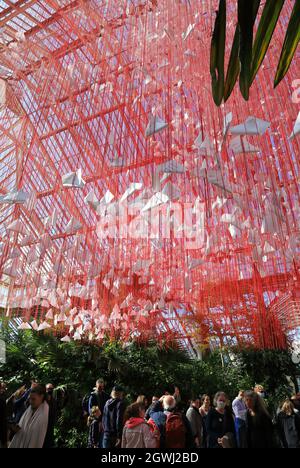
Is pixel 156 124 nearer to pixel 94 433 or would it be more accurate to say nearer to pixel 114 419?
pixel 114 419

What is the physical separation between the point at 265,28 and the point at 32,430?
106 inches

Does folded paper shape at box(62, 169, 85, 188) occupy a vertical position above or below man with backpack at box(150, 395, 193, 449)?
above

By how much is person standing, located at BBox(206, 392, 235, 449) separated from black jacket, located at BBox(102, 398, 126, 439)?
957 millimetres

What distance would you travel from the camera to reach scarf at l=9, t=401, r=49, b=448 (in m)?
2.43

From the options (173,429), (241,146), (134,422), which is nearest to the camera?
(241,146)

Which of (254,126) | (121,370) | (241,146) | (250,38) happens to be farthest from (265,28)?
(121,370)

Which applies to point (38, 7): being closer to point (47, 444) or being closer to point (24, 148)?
point (24, 148)

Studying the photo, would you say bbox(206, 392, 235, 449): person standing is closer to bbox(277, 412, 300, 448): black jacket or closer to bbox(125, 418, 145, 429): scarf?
bbox(277, 412, 300, 448): black jacket

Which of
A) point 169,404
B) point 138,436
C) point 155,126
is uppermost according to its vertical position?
point 155,126

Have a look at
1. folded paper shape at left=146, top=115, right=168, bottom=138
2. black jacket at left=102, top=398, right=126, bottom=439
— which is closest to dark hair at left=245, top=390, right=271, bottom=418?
black jacket at left=102, top=398, right=126, bottom=439

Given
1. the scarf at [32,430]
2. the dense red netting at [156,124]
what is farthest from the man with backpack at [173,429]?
the dense red netting at [156,124]

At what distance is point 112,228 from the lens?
4.24 m

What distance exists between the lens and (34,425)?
248cm

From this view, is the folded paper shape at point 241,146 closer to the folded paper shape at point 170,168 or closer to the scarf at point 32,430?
the folded paper shape at point 170,168
